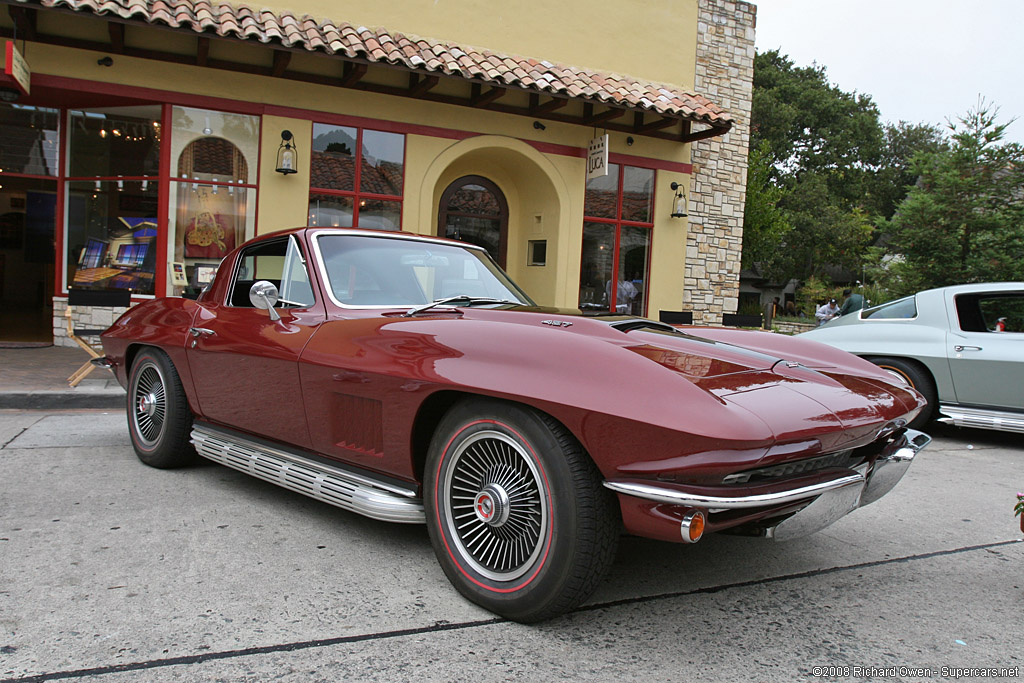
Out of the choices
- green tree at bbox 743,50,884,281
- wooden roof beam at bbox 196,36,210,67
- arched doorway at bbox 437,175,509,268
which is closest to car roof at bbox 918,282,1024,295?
arched doorway at bbox 437,175,509,268

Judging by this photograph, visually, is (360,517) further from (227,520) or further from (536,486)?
(536,486)

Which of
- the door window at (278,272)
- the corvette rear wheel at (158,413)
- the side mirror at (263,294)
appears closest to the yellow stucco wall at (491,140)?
the corvette rear wheel at (158,413)

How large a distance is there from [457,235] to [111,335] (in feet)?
24.7

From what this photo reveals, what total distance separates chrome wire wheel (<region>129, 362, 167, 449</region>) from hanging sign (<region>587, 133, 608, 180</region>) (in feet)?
25.7

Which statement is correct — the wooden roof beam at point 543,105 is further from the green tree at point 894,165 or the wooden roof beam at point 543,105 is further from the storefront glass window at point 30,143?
the green tree at point 894,165

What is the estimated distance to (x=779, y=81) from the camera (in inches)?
1866

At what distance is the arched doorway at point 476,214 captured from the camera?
469 inches

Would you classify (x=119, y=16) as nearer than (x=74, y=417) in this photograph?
No

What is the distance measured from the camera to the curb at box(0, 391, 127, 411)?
6633 mm

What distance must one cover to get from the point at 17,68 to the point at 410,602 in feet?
26.9

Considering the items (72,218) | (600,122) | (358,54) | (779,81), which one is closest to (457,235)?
(600,122)

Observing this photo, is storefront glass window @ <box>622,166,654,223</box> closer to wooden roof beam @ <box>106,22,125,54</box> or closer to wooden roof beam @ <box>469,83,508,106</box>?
wooden roof beam @ <box>469,83,508,106</box>

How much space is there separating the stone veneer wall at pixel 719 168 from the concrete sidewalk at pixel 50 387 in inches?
350

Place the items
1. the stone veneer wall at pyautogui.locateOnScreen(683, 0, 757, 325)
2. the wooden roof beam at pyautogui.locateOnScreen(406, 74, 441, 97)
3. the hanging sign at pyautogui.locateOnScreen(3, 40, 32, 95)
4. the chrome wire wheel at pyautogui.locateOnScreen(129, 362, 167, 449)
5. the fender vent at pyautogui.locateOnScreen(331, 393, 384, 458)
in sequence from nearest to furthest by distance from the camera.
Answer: the fender vent at pyautogui.locateOnScreen(331, 393, 384, 458) < the chrome wire wheel at pyautogui.locateOnScreen(129, 362, 167, 449) < the hanging sign at pyautogui.locateOnScreen(3, 40, 32, 95) < the wooden roof beam at pyautogui.locateOnScreen(406, 74, 441, 97) < the stone veneer wall at pyautogui.locateOnScreen(683, 0, 757, 325)
